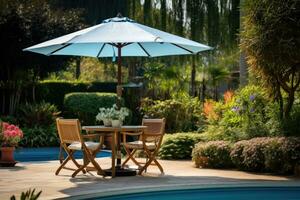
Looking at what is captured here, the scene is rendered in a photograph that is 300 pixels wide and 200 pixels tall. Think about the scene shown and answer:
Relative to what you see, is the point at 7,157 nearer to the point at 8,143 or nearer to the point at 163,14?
the point at 8,143

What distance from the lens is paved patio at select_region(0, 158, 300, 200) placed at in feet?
25.7

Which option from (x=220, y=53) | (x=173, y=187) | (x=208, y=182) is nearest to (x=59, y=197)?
(x=173, y=187)

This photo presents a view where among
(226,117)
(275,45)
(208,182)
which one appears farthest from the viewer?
(226,117)

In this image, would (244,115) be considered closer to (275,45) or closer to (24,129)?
(275,45)

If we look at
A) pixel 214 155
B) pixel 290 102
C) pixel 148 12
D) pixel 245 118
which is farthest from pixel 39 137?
pixel 290 102

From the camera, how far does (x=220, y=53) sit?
24.2m

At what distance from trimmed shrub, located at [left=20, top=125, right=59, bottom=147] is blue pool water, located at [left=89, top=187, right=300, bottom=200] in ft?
32.6

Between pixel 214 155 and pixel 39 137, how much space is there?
8113 millimetres

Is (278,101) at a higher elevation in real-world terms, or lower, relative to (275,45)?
lower

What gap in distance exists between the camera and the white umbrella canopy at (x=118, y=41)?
9.11m

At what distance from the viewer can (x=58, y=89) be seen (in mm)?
21172

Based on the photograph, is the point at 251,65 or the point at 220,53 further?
the point at 220,53

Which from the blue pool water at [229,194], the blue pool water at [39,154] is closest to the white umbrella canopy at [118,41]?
the blue pool water at [229,194]

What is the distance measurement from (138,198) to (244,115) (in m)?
4.57
